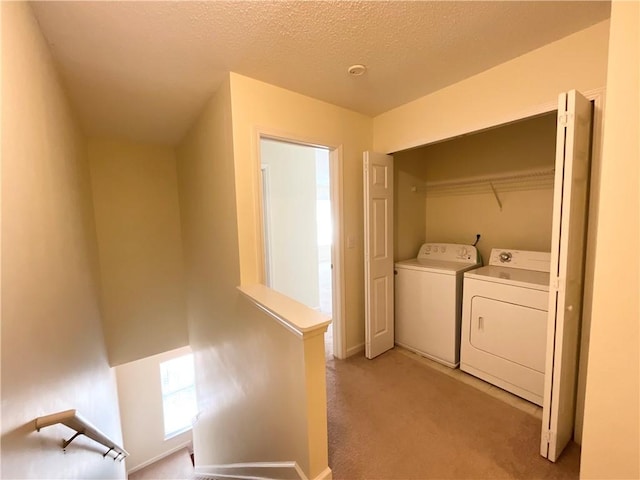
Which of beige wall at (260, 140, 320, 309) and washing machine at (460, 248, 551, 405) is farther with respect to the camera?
beige wall at (260, 140, 320, 309)

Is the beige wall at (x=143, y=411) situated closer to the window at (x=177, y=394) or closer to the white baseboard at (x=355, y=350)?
the window at (x=177, y=394)

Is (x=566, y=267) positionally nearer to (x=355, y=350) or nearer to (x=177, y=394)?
(x=355, y=350)

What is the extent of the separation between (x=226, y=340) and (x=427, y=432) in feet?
5.39

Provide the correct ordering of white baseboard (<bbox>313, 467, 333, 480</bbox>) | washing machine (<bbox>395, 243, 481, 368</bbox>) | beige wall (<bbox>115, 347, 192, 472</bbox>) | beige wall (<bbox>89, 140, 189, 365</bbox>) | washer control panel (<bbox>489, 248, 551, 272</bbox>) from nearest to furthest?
1. white baseboard (<bbox>313, 467, 333, 480</bbox>)
2. washer control panel (<bbox>489, 248, 551, 272</bbox>)
3. washing machine (<bbox>395, 243, 481, 368</bbox>)
4. beige wall (<bbox>89, 140, 189, 365</bbox>)
5. beige wall (<bbox>115, 347, 192, 472</bbox>)

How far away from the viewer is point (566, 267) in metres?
1.34

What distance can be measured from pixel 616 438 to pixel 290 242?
354 cm

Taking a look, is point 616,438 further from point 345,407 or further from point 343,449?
point 345,407

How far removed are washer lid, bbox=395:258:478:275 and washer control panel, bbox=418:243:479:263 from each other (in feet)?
0.22

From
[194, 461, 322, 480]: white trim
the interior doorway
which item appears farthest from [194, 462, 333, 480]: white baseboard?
the interior doorway

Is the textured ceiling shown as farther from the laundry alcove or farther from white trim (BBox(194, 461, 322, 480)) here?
white trim (BBox(194, 461, 322, 480))

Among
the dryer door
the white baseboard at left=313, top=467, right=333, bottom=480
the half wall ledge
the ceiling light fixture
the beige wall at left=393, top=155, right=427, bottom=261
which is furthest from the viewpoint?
the beige wall at left=393, top=155, right=427, bottom=261

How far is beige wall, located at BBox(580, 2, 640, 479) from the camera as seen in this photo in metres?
0.93

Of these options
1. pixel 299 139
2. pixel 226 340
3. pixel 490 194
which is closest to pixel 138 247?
pixel 226 340

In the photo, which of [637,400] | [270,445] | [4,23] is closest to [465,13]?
[637,400]
